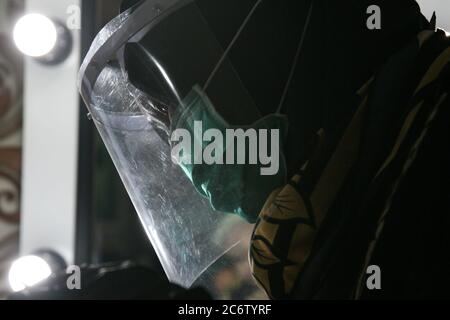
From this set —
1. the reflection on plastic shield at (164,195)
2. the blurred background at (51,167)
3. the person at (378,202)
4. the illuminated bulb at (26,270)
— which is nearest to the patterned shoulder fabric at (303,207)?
the person at (378,202)

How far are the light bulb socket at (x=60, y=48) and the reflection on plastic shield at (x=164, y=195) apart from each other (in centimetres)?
35

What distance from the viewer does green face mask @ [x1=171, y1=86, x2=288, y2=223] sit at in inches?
22.8

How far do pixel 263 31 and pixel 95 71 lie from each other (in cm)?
20

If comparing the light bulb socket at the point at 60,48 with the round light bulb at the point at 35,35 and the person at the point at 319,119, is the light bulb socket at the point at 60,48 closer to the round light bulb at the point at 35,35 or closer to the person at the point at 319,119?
the round light bulb at the point at 35,35

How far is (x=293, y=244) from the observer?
0.53 metres

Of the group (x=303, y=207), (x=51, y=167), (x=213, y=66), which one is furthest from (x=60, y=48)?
(x=303, y=207)

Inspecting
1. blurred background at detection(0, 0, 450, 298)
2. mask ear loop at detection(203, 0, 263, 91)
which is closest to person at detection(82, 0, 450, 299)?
mask ear loop at detection(203, 0, 263, 91)

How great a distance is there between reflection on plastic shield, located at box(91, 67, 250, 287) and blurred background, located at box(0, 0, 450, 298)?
273 mm

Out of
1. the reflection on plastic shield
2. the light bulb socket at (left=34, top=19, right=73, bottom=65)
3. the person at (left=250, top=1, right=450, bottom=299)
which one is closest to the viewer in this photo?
the person at (left=250, top=1, right=450, bottom=299)

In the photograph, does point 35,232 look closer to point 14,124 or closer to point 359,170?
Result: point 14,124

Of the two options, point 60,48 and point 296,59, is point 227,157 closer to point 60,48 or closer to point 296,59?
point 296,59

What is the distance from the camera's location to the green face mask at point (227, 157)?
0.58m

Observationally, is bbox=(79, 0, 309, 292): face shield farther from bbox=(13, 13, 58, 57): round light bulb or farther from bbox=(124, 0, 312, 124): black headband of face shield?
bbox=(13, 13, 58, 57): round light bulb
